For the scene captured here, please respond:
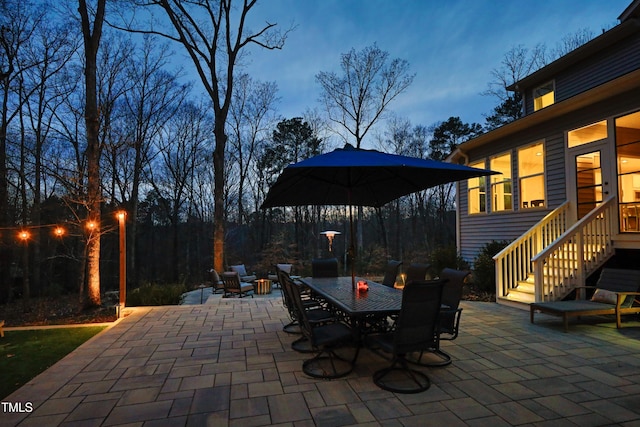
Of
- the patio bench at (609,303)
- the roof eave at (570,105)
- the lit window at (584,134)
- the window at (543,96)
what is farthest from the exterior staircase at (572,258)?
the window at (543,96)

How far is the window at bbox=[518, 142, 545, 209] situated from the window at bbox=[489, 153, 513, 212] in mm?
379

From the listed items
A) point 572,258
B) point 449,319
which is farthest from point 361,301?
point 572,258

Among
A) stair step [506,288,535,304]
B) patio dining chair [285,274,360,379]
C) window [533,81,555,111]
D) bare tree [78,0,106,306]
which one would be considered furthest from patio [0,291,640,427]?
window [533,81,555,111]

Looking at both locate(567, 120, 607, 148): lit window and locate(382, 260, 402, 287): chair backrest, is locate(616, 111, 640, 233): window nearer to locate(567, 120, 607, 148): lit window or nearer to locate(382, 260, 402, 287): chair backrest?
locate(567, 120, 607, 148): lit window

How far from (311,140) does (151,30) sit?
8.66m

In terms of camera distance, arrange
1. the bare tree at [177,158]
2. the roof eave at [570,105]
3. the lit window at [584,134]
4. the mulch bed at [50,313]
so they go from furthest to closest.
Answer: the bare tree at [177,158]
the lit window at [584,134]
the mulch bed at [50,313]
the roof eave at [570,105]

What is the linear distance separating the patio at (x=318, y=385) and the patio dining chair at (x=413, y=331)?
134mm

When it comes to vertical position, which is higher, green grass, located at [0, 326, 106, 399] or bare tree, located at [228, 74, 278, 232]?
bare tree, located at [228, 74, 278, 232]

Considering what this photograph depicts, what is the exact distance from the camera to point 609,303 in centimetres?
486

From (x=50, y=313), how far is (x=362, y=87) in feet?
46.8

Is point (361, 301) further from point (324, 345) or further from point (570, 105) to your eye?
point (570, 105)

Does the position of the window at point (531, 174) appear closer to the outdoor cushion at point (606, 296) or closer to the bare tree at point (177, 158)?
the outdoor cushion at point (606, 296)

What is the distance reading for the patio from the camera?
2.41 m

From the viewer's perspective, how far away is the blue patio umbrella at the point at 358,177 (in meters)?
3.29
